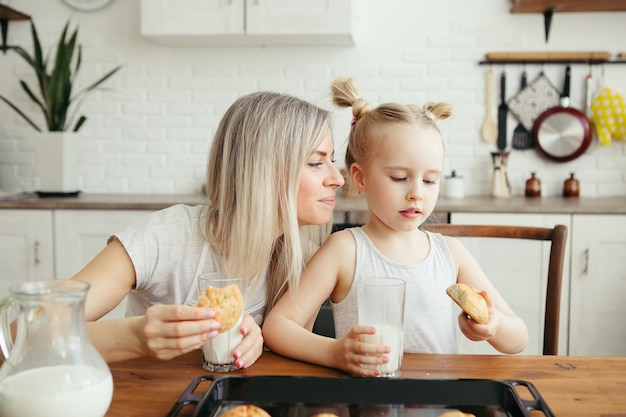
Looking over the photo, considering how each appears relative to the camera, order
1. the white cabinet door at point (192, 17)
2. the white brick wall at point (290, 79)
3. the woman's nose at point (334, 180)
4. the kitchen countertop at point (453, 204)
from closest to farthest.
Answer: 1. the woman's nose at point (334, 180)
2. the kitchen countertop at point (453, 204)
3. the white cabinet door at point (192, 17)
4. the white brick wall at point (290, 79)

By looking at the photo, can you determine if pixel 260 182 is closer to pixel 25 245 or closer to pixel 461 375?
pixel 461 375

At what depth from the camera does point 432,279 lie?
139 centimetres

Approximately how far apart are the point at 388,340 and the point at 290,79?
2.64m

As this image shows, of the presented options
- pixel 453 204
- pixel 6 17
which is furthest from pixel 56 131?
pixel 453 204

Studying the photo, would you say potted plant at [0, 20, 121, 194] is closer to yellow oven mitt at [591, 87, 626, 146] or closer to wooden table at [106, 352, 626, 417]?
wooden table at [106, 352, 626, 417]

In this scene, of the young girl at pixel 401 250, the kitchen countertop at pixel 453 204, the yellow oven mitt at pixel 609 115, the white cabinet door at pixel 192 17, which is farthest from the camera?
the yellow oven mitt at pixel 609 115

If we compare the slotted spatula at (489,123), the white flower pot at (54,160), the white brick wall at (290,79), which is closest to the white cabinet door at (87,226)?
the white flower pot at (54,160)

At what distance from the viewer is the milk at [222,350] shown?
1021 mm

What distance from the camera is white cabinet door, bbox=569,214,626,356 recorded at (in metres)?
2.75

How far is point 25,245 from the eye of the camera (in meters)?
2.93

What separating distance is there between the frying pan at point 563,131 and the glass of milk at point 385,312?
2626 millimetres

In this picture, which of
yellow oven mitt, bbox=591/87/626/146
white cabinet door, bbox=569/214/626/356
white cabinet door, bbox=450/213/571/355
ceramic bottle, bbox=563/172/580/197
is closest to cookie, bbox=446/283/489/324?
white cabinet door, bbox=450/213/571/355

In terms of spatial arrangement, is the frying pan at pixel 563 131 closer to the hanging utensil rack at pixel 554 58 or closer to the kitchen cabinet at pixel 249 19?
the hanging utensil rack at pixel 554 58

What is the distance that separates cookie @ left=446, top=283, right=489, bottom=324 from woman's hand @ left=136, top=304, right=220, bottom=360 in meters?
0.39
